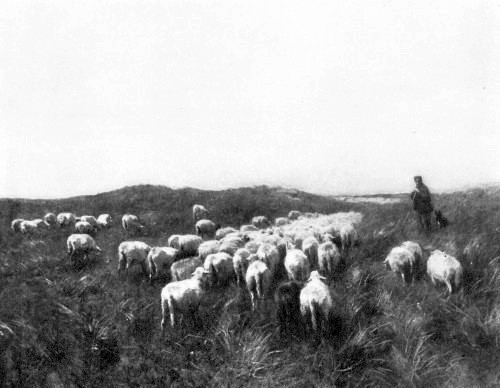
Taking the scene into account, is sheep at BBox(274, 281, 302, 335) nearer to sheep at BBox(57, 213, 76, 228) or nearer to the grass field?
the grass field

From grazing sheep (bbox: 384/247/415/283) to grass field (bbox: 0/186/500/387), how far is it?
167 millimetres

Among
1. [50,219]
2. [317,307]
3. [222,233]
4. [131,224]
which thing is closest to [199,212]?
[222,233]

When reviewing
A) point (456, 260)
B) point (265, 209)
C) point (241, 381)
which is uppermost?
point (265, 209)

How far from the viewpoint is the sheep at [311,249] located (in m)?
8.12

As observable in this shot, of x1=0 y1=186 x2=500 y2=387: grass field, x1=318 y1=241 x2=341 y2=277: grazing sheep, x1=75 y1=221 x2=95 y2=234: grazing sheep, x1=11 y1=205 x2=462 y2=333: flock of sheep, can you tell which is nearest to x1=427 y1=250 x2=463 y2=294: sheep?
x1=11 y1=205 x2=462 y2=333: flock of sheep

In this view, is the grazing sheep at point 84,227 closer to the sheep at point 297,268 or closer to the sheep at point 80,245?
the sheep at point 80,245

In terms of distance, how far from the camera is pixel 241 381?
4.82m

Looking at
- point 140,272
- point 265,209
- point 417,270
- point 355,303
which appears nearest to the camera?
point 355,303

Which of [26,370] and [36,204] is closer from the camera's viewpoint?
[26,370]

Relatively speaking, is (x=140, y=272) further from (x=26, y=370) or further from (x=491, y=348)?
(x=491, y=348)

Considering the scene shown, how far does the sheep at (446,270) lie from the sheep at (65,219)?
8.21 m

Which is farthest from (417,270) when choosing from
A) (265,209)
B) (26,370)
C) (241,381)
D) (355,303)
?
(26,370)

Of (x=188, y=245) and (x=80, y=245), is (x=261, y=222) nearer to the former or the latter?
(x=188, y=245)

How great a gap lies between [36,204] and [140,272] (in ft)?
8.37
